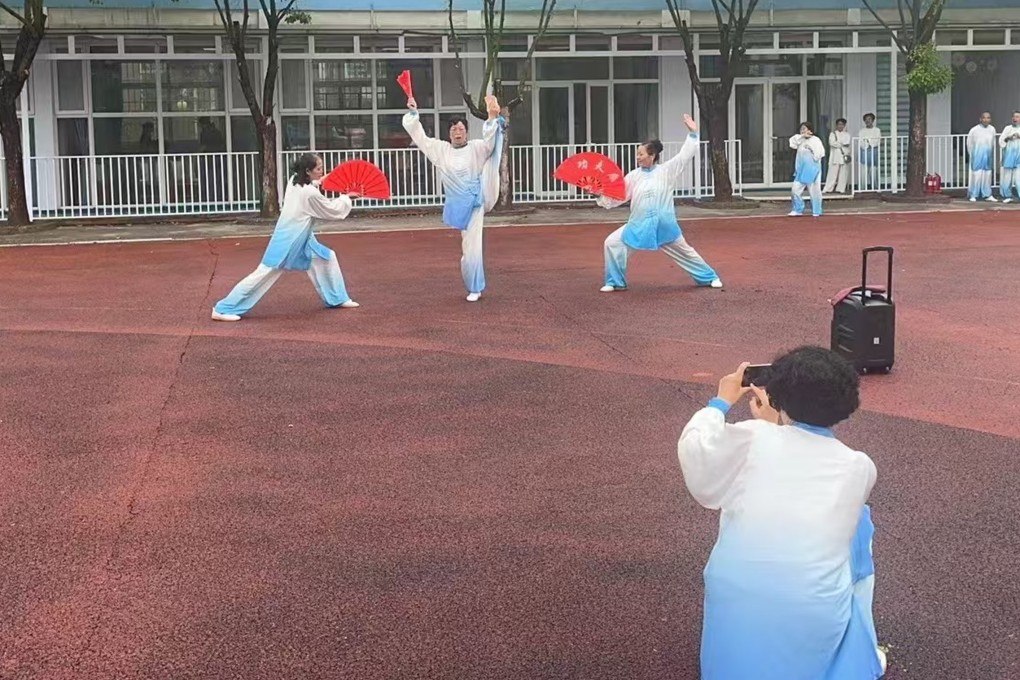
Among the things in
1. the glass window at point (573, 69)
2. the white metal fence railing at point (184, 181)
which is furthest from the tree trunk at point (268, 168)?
the glass window at point (573, 69)

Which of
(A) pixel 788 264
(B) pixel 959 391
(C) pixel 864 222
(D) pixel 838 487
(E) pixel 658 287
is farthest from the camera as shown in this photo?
(C) pixel 864 222

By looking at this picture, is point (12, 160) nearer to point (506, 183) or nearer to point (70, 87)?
point (70, 87)

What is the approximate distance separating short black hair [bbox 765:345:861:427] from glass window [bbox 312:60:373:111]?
882 inches

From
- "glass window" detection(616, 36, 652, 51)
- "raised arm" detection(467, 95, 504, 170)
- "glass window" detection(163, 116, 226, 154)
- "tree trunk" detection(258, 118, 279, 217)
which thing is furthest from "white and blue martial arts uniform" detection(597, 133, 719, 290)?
"glass window" detection(163, 116, 226, 154)

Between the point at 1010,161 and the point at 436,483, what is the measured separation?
2119 centimetres

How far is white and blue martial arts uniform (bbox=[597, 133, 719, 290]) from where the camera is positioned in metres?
12.4

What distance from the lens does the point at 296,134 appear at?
989 inches

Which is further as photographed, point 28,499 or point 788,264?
point 788,264

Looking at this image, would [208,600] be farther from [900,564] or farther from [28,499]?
[900,564]

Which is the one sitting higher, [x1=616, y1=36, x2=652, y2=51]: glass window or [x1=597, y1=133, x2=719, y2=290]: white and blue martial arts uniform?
[x1=616, y1=36, x2=652, y2=51]: glass window

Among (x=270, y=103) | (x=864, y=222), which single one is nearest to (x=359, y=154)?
(x=270, y=103)

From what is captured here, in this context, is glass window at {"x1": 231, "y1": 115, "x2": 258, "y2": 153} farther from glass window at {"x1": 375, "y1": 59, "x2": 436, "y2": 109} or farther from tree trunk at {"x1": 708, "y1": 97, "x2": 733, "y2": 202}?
tree trunk at {"x1": 708, "y1": 97, "x2": 733, "y2": 202}

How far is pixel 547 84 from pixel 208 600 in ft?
73.0

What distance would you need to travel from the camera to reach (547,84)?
2606 cm
